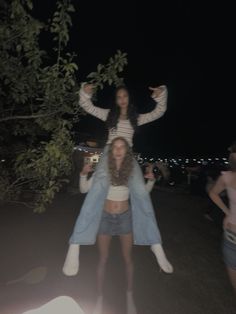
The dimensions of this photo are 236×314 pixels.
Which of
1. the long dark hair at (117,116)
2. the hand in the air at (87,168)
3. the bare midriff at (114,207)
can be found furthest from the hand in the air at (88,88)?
the bare midriff at (114,207)

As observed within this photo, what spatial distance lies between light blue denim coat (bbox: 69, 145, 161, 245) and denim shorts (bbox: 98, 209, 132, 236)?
0.74ft

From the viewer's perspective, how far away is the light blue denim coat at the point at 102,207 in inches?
137

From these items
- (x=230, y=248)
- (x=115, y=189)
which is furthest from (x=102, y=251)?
(x=230, y=248)

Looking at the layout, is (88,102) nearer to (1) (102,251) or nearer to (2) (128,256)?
(1) (102,251)

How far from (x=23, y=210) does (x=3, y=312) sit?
9089 millimetres

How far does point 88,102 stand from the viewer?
11.5 ft

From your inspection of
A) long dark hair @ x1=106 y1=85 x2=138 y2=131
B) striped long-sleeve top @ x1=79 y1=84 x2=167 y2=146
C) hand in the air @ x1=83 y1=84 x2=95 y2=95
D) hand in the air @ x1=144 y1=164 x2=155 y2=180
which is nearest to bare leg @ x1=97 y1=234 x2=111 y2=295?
hand in the air @ x1=144 y1=164 x2=155 y2=180

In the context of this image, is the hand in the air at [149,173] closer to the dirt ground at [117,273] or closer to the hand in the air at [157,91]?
the hand in the air at [157,91]

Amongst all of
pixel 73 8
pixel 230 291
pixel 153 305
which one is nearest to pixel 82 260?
pixel 153 305

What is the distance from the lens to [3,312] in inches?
166

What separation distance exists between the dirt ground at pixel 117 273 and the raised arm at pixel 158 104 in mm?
2635

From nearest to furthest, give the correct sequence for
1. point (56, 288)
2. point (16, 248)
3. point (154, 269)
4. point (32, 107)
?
1. point (32, 107)
2. point (56, 288)
3. point (154, 269)
4. point (16, 248)

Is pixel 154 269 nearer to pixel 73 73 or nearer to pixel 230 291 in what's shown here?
pixel 230 291

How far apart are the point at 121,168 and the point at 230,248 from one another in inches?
59.5
